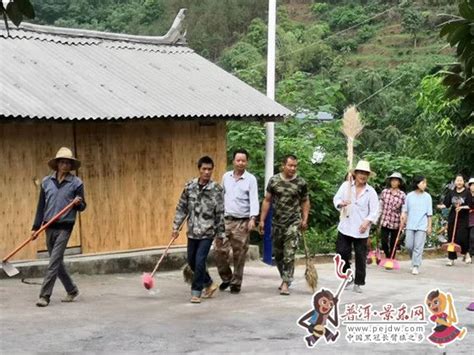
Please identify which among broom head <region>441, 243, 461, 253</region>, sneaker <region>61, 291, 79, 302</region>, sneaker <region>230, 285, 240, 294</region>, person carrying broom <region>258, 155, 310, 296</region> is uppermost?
person carrying broom <region>258, 155, 310, 296</region>

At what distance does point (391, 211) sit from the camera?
14.5 m

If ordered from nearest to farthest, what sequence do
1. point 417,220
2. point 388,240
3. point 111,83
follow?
point 111,83 < point 417,220 < point 388,240

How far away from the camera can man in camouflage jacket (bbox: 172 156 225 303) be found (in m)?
10.2

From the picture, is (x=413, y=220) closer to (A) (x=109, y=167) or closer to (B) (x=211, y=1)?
(A) (x=109, y=167)

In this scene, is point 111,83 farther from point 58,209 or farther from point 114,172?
point 58,209

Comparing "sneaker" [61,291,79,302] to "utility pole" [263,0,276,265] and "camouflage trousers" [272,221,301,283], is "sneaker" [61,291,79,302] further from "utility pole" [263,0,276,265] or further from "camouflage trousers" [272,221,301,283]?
"utility pole" [263,0,276,265]

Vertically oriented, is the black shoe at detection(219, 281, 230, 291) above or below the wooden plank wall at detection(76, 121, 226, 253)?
below

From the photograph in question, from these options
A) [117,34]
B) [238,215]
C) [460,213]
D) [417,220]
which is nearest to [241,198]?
[238,215]

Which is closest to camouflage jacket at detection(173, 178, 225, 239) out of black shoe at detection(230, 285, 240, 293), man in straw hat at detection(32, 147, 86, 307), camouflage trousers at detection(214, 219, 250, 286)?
camouflage trousers at detection(214, 219, 250, 286)

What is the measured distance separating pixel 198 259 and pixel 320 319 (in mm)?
2055

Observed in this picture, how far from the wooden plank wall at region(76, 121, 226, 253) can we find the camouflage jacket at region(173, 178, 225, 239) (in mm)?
2970

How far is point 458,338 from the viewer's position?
27.4 feet

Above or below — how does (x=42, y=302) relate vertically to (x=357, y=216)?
below

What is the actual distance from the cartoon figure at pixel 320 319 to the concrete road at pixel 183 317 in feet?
0.30
